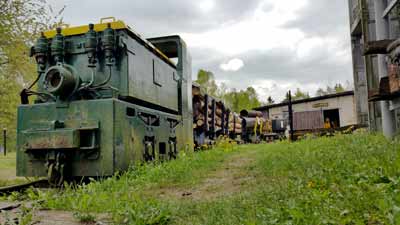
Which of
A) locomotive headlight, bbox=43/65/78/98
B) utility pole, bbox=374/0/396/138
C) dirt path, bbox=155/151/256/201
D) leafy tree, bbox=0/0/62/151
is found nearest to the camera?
dirt path, bbox=155/151/256/201

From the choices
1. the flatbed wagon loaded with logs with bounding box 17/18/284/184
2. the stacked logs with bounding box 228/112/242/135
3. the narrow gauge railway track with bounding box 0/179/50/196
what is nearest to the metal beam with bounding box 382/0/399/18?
the flatbed wagon loaded with logs with bounding box 17/18/284/184

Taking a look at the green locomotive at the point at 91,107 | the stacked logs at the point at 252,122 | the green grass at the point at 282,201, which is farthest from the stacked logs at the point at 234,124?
the green grass at the point at 282,201

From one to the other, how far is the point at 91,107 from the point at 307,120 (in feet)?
73.1

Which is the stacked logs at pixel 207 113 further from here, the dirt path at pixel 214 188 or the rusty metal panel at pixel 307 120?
the rusty metal panel at pixel 307 120

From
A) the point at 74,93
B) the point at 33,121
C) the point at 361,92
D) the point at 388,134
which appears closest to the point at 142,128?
the point at 74,93

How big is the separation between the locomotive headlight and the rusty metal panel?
21585 millimetres

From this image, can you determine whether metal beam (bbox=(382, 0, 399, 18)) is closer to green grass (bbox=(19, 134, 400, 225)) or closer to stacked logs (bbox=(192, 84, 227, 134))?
green grass (bbox=(19, 134, 400, 225))

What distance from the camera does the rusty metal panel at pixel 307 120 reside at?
25.4 metres

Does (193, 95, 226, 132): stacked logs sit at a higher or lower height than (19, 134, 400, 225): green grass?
higher

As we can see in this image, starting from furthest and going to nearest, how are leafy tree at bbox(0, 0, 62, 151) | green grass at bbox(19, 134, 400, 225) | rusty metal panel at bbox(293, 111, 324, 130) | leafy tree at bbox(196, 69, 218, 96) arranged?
leafy tree at bbox(196, 69, 218, 96) < rusty metal panel at bbox(293, 111, 324, 130) < leafy tree at bbox(0, 0, 62, 151) < green grass at bbox(19, 134, 400, 225)

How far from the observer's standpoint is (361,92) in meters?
11.4

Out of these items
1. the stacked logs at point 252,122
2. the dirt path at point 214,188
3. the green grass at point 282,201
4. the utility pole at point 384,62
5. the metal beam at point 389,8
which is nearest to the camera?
the green grass at point 282,201

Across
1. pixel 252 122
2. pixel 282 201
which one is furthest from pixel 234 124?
pixel 282 201

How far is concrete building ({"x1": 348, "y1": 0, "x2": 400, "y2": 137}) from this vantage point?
18.6 ft
